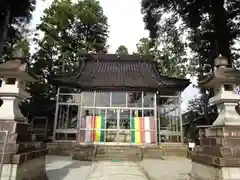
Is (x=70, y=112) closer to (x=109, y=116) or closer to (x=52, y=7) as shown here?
(x=109, y=116)

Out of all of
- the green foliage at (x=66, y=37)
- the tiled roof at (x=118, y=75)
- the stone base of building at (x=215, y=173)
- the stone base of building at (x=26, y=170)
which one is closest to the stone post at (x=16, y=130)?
the stone base of building at (x=26, y=170)

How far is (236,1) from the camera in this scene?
723cm

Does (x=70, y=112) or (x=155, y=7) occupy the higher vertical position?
(x=155, y=7)

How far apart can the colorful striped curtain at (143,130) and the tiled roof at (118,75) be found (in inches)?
68.7

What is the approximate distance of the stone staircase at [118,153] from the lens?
9961 millimetres

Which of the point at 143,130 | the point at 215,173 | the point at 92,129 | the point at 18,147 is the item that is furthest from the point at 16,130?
the point at 143,130

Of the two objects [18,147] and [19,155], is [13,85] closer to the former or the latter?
[18,147]

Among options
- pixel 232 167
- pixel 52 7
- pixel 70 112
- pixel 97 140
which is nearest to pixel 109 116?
pixel 97 140

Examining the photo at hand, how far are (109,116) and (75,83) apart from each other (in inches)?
102

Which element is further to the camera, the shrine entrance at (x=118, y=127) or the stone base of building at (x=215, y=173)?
the shrine entrance at (x=118, y=127)

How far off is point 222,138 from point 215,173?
1.98ft

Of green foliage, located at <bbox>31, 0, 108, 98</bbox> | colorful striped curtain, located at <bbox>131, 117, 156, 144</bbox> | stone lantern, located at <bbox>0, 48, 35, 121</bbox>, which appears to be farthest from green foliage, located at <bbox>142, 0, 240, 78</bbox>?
green foliage, located at <bbox>31, 0, 108, 98</bbox>

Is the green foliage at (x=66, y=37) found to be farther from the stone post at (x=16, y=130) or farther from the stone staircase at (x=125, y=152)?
the stone post at (x=16, y=130)

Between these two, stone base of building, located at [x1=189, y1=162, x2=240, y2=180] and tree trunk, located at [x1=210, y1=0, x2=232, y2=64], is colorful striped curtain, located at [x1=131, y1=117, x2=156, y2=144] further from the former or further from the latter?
stone base of building, located at [x1=189, y1=162, x2=240, y2=180]
